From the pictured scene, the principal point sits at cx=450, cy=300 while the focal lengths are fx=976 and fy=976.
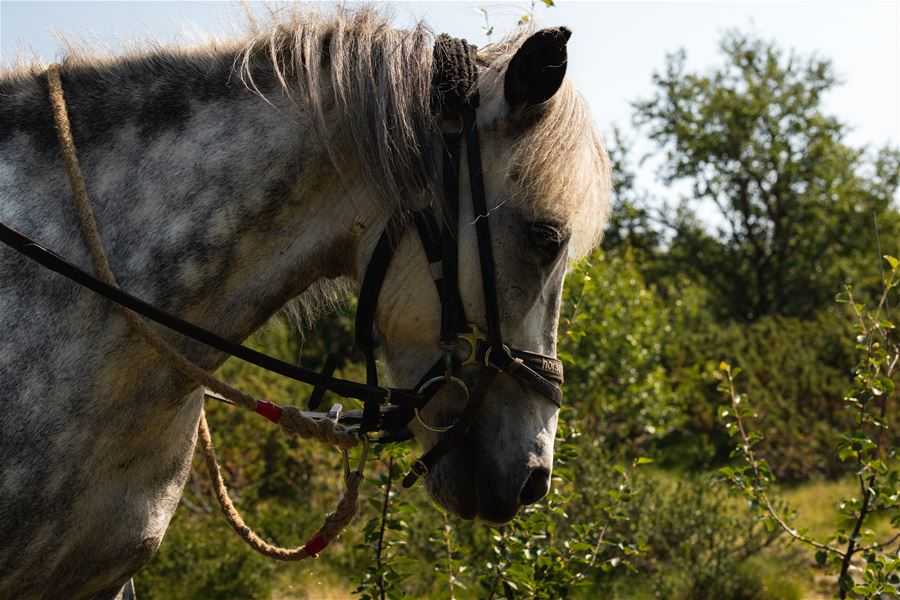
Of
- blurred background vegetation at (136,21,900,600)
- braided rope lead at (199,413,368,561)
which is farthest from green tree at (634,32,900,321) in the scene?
braided rope lead at (199,413,368,561)

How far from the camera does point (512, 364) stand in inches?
89.7

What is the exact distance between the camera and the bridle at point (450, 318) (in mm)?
2281

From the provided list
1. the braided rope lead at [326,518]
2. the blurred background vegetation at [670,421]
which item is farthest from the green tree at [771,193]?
the braided rope lead at [326,518]

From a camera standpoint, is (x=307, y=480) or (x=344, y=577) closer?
(x=344, y=577)

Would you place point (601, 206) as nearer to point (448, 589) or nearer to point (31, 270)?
point (31, 270)

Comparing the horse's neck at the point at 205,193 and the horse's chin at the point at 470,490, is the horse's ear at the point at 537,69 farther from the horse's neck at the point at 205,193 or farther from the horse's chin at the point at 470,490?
the horse's chin at the point at 470,490

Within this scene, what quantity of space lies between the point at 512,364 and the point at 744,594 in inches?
237

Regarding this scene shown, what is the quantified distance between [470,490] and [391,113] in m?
0.91

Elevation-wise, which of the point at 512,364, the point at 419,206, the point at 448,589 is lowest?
the point at 448,589

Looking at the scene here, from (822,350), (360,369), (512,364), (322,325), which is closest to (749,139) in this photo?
(822,350)

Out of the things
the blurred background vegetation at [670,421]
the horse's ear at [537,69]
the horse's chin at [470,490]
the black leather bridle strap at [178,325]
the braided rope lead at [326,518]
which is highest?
the horse's ear at [537,69]

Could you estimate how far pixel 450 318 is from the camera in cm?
229

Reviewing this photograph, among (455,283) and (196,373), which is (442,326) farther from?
(196,373)

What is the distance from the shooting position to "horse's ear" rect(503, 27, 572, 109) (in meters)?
2.24
